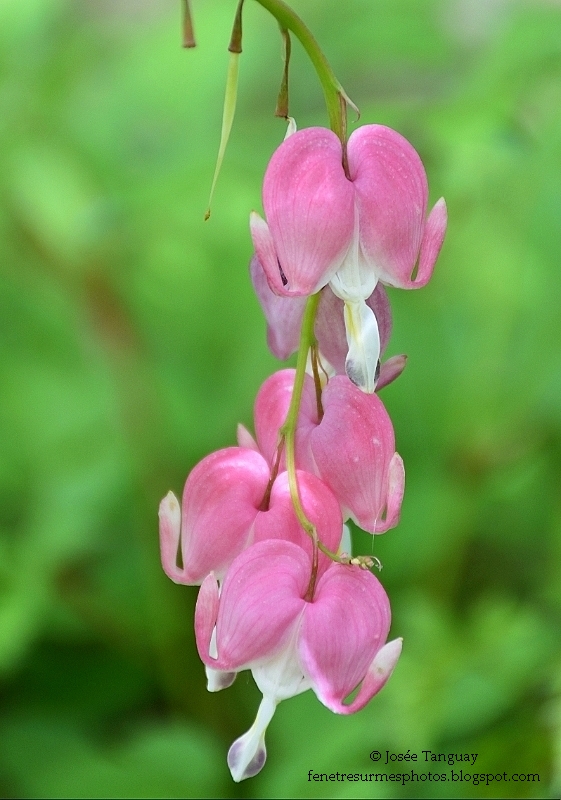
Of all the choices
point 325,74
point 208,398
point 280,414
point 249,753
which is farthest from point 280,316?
point 208,398

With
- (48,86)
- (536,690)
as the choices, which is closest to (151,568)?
(536,690)

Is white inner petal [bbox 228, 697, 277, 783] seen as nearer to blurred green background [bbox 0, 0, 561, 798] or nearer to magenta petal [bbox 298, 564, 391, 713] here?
magenta petal [bbox 298, 564, 391, 713]

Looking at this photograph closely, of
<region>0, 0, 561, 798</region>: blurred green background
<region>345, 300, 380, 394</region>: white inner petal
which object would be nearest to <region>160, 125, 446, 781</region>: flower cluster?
<region>345, 300, 380, 394</region>: white inner petal

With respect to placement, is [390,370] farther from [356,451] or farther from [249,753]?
[249,753]

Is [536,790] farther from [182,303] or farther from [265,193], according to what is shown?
[182,303]

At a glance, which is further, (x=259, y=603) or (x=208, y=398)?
(x=208, y=398)

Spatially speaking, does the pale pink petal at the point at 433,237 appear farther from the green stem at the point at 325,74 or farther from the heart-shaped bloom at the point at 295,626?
the heart-shaped bloom at the point at 295,626
